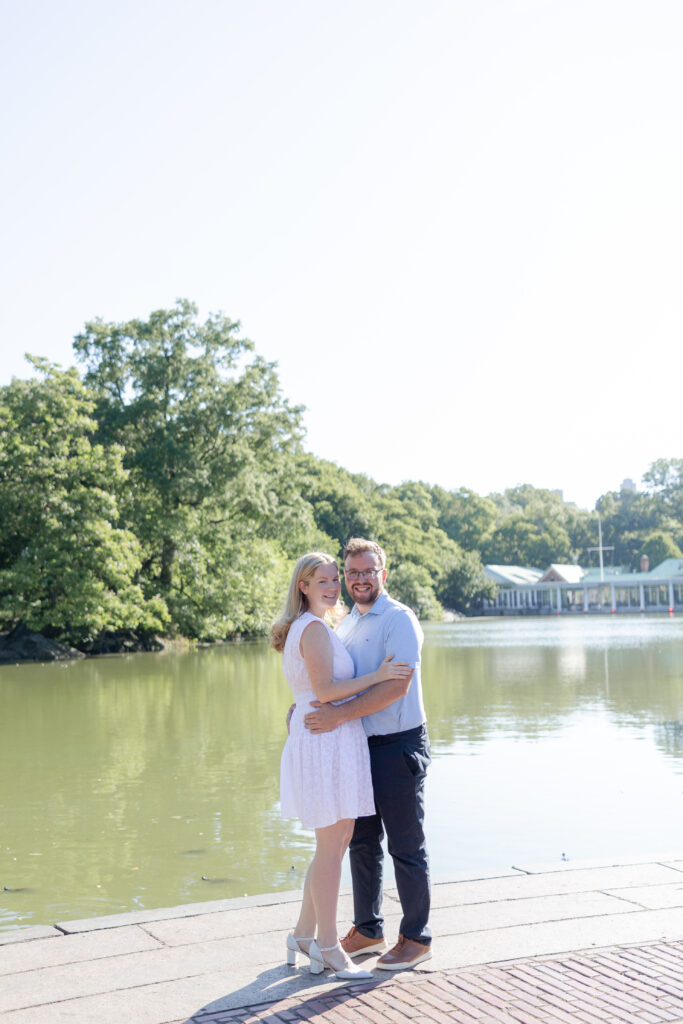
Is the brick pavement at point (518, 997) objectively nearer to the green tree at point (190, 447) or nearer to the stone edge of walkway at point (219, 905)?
the stone edge of walkway at point (219, 905)

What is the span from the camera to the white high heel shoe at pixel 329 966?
13.0 feet

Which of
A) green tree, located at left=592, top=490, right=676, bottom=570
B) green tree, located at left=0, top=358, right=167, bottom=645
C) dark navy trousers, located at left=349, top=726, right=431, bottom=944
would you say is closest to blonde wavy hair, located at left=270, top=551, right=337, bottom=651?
dark navy trousers, located at left=349, top=726, right=431, bottom=944

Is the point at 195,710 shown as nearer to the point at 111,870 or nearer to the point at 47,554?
the point at 111,870

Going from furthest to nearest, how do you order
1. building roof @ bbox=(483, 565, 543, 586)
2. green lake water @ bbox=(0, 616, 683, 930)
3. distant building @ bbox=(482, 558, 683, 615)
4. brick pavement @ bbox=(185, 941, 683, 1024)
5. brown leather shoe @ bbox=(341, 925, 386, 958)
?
building roof @ bbox=(483, 565, 543, 586), distant building @ bbox=(482, 558, 683, 615), green lake water @ bbox=(0, 616, 683, 930), brown leather shoe @ bbox=(341, 925, 386, 958), brick pavement @ bbox=(185, 941, 683, 1024)

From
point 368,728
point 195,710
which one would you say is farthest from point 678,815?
point 195,710

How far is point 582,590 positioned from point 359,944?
9092cm

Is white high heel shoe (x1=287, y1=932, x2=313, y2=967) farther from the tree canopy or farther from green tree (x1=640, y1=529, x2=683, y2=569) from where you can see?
green tree (x1=640, y1=529, x2=683, y2=569)

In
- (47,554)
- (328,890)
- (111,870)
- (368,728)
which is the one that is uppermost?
(47,554)

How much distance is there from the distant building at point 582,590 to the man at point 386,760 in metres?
85.7

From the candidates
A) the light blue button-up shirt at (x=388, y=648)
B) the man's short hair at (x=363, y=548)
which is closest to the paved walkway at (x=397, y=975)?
the light blue button-up shirt at (x=388, y=648)

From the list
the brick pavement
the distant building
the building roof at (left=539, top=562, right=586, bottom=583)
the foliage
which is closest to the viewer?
the brick pavement

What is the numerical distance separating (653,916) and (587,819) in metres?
4.10

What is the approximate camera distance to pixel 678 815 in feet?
28.2

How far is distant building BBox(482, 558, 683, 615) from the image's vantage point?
88.0m
